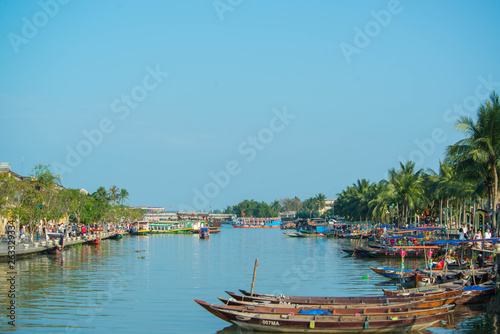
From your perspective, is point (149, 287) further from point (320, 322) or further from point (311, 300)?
point (320, 322)

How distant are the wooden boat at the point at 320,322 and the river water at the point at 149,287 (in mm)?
1692

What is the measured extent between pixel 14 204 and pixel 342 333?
151 feet

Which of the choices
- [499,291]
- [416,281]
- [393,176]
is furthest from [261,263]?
[393,176]

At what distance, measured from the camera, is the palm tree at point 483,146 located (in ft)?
105

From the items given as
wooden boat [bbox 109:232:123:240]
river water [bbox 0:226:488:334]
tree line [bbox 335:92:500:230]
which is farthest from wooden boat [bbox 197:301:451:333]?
wooden boat [bbox 109:232:123:240]

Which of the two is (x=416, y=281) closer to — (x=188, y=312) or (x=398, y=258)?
(x=188, y=312)

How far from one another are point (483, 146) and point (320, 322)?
20.2 metres

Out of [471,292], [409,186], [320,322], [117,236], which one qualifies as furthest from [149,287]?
[117,236]

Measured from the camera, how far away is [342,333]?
18.3 metres

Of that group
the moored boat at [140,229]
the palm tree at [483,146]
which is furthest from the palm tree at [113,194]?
the palm tree at [483,146]

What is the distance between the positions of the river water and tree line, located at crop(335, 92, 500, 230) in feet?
31.5

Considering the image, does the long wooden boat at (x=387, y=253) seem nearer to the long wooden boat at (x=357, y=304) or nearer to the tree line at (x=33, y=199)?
the long wooden boat at (x=357, y=304)

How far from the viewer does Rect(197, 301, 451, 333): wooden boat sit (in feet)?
59.8

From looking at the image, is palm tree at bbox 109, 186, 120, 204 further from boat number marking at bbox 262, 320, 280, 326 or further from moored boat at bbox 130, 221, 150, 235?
boat number marking at bbox 262, 320, 280, 326
